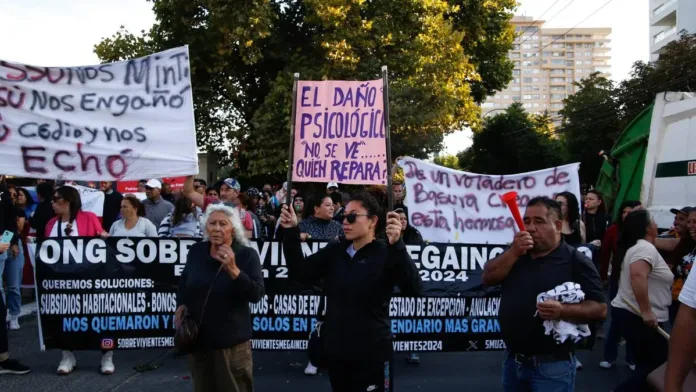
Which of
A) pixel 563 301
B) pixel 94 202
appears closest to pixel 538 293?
pixel 563 301

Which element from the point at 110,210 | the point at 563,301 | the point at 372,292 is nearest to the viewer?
the point at 563,301

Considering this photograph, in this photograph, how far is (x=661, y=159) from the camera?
33.0 feet

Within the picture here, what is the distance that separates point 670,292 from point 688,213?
0.82 m

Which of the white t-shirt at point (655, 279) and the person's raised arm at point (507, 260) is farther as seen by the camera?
the white t-shirt at point (655, 279)

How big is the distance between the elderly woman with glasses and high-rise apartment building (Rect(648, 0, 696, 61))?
174 feet

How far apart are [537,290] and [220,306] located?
1.81 meters

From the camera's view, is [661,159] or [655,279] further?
[661,159]

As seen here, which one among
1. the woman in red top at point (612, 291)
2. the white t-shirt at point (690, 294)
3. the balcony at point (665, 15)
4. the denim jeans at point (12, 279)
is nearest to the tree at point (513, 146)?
the woman in red top at point (612, 291)

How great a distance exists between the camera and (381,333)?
3836 millimetres

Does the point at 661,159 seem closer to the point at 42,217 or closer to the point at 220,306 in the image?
the point at 220,306

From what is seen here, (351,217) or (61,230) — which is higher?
(351,217)

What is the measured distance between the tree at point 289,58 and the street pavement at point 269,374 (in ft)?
46.2

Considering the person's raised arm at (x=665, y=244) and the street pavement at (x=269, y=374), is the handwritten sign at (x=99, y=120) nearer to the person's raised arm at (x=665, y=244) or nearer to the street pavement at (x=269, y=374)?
the street pavement at (x=269, y=374)

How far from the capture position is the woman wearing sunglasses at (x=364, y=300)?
380cm
